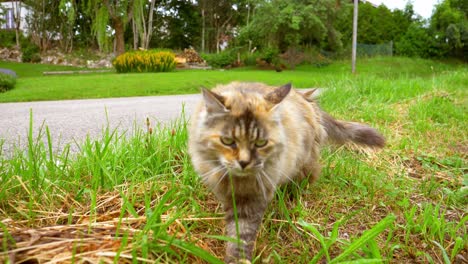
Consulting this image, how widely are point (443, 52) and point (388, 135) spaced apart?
70.2ft

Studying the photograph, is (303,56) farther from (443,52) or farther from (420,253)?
(420,253)

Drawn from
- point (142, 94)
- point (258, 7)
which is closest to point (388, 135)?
point (142, 94)

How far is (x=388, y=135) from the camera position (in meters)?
3.53

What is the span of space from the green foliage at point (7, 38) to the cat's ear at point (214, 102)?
2676 cm

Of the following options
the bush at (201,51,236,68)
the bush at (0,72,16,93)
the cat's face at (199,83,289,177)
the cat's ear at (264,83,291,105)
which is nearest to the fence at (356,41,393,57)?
the bush at (201,51,236,68)

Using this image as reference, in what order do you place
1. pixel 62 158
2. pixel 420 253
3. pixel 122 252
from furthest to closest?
pixel 62 158 < pixel 420 253 < pixel 122 252

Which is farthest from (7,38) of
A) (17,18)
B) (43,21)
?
(43,21)

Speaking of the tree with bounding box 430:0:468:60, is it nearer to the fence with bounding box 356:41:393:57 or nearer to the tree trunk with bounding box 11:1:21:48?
the fence with bounding box 356:41:393:57

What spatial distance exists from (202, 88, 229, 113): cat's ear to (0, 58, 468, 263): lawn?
0.44 metres

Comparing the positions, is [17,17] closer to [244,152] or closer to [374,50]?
[374,50]

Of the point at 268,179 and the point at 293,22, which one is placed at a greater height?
the point at 293,22

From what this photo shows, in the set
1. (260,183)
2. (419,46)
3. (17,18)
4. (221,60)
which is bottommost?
(260,183)

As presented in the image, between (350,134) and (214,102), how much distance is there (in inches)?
56.1

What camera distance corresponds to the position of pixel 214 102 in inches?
64.9
